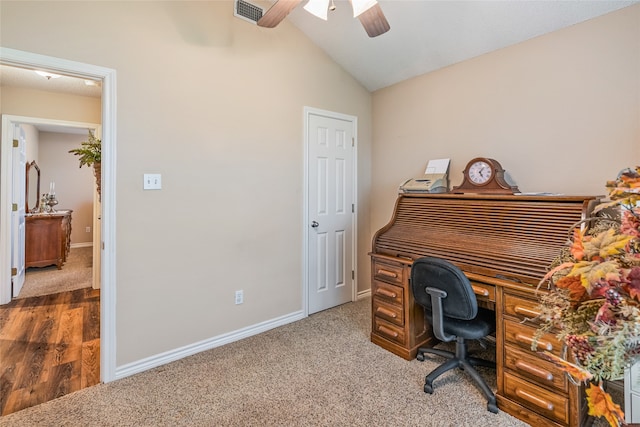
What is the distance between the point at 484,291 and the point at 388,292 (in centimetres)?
75

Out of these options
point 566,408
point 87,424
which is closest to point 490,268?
point 566,408

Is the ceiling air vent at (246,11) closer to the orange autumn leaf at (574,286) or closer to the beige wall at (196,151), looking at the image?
the beige wall at (196,151)

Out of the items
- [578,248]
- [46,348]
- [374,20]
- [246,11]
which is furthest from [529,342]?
[46,348]

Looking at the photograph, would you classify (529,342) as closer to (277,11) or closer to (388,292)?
(388,292)

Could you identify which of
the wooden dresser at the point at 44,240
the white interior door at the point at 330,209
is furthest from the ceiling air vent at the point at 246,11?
the wooden dresser at the point at 44,240

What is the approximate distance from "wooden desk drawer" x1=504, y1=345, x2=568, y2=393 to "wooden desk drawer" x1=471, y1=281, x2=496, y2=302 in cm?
29

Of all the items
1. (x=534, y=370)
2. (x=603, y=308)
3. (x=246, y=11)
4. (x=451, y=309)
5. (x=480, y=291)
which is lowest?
(x=534, y=370)

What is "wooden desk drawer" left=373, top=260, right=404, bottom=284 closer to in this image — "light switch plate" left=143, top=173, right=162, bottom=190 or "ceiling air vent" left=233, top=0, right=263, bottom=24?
"light switch plate" left=143, top=173, right=162, bottom=190

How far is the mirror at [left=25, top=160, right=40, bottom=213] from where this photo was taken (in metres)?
5.66

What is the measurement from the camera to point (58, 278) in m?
4.54

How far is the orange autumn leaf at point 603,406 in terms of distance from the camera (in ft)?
1.84

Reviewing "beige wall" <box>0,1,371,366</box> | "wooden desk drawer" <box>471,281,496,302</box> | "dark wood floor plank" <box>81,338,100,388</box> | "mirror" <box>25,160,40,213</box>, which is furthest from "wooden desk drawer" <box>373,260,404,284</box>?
"mirror" <box>25,160,40,213</box>

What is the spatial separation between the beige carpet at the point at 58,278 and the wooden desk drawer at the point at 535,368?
4854mm

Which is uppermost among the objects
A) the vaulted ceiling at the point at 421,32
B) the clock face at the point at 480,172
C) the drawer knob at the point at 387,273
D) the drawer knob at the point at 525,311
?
the vaulted ceiling at the point at 421,32
